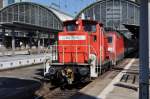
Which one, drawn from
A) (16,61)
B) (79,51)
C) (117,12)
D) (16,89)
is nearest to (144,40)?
(16,89)

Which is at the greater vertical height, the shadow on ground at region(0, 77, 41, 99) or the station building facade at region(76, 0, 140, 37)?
the station building facade at region(76, 0, 140, 37)

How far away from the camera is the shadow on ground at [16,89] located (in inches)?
242

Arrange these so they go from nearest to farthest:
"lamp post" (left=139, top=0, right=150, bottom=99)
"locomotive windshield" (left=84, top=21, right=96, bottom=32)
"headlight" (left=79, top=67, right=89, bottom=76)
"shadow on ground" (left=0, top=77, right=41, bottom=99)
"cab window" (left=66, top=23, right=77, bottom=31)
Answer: "shadow on ground" (left=0, top=77, right=41, bottom=99), "lamp post" (left=139, top=0, right=150, bottom=99), "headlight" (left=79, top=67, right=89, bottom=76), "locomotive windshield" (left=84, top=21, right=96, bottom=32), "cab window" (left=66, top=23, right=77, bottom=31)

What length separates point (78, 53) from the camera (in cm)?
1706

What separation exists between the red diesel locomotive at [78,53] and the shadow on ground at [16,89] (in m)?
8.52

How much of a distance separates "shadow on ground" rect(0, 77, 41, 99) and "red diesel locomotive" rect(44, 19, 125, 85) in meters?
8.52

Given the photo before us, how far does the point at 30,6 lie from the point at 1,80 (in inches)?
3316

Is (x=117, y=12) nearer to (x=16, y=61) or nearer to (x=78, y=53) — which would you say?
(x=16, y=61)

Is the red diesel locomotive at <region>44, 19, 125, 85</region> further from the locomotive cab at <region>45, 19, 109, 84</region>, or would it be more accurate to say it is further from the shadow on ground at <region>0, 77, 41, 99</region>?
the shadow on ground at <region>0, 77, 41, 99</region>

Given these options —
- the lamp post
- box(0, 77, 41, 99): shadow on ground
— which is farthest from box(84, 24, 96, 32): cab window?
the lamp post

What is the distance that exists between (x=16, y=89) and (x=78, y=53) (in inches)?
426

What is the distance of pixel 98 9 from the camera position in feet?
276

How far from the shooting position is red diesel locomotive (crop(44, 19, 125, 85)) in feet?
52.4

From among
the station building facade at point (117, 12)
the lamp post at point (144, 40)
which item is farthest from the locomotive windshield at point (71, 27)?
the station building facade at point (117, 12)
